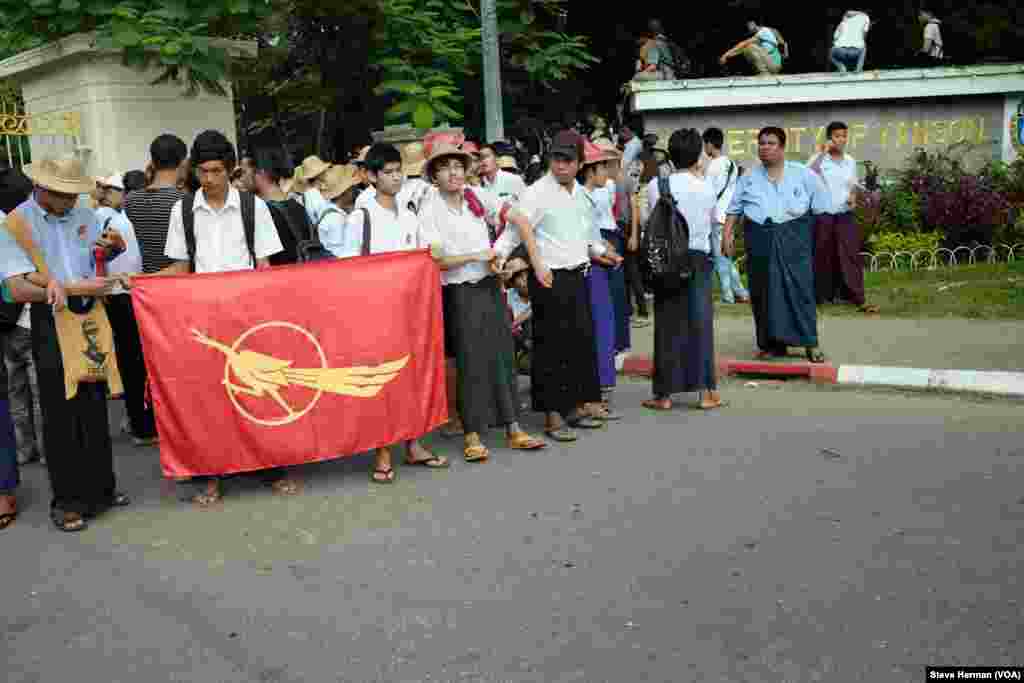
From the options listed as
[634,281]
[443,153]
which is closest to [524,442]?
[443,153]

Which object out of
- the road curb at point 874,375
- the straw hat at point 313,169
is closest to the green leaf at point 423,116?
the straw hat at point 313,169

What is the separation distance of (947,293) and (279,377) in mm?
7731

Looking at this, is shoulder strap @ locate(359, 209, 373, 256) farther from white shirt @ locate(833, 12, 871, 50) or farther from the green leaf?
white shirt @ locate(833, 12, 871, 50)

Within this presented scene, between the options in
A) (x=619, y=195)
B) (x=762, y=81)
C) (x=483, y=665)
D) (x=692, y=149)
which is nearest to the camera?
(x=483, y=665)

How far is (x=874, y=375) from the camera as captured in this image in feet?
27.2

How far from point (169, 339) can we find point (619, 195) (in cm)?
571

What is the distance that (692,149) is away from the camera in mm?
7570

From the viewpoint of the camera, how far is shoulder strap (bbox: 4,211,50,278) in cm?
551

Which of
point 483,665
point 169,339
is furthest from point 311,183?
point 483,665

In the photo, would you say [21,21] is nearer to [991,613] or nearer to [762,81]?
[762,81]

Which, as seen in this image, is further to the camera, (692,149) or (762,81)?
(762,81)

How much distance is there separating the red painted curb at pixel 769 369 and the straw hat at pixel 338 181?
8.63 feet

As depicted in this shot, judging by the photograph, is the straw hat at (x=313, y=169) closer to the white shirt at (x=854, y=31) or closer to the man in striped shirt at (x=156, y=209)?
the man in striped shirt at (x=156, y=209)

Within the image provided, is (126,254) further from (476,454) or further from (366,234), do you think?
(476,454)
